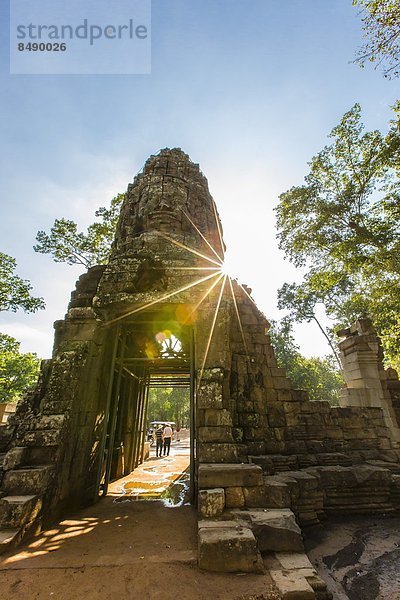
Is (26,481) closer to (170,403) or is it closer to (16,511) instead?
(16,511)

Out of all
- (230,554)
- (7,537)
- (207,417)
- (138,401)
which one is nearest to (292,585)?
(230,554)

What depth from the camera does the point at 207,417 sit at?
4.39 metres

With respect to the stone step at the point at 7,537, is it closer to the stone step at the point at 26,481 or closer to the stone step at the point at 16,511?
the stone step at the point at 16,511

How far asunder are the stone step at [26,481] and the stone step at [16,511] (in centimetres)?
22

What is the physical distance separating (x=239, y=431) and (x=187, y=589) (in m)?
3.04

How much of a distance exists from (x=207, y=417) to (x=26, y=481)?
2.63 m

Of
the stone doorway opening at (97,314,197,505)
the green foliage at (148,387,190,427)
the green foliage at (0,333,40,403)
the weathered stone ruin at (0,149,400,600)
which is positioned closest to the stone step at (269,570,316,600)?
the weathered stone ruin at (0,149,400,600)

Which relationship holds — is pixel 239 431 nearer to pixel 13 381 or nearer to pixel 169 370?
pixel 169 370

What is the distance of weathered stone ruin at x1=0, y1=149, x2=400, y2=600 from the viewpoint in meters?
3.25

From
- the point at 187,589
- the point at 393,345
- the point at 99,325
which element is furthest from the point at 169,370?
the point at 393,345

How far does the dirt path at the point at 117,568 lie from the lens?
231cm

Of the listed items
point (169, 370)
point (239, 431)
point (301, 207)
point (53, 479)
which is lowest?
point (53, 479)

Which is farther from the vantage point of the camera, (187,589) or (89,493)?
(89,493)

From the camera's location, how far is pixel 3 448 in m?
6.09
